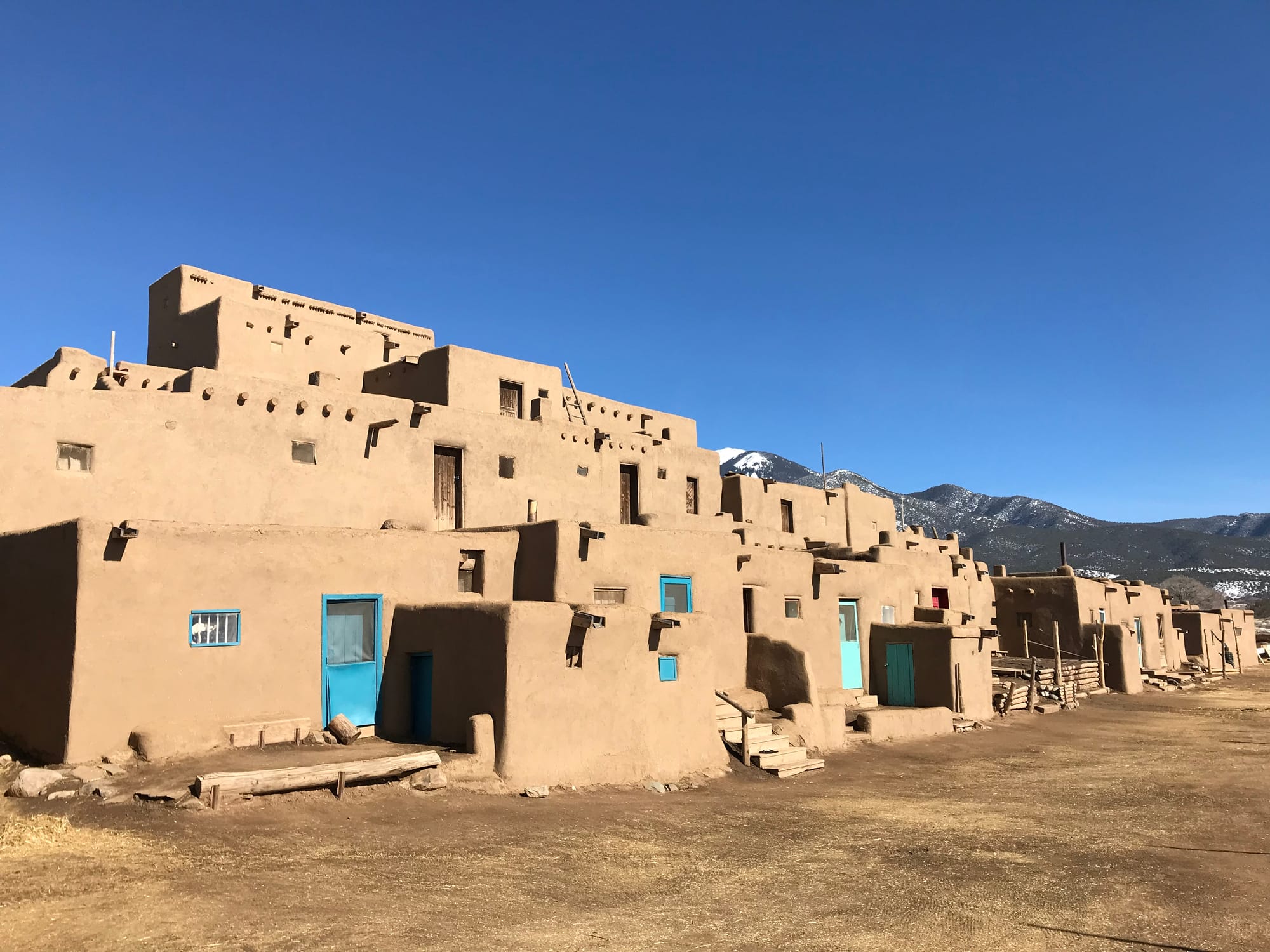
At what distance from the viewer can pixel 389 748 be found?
47.8ft

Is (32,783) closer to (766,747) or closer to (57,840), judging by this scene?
(57,840)

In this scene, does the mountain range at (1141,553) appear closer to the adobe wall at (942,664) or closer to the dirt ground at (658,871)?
the adobe wall at (942,664)

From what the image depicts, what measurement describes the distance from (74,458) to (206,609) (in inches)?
200

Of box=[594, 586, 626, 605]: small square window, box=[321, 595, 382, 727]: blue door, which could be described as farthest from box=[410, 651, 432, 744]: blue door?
box=[594, 586, 626, 605]: small square window

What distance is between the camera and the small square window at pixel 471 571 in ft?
61.0

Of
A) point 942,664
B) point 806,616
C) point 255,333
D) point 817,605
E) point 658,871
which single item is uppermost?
point 255,333

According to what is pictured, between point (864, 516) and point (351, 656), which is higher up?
point (864, 516)

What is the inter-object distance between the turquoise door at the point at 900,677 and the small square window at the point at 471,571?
12.5 metres

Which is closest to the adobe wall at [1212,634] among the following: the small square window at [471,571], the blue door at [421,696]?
the small square window at [471,571]

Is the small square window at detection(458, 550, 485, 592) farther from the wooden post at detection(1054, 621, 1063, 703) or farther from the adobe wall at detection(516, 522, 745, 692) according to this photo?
the wooden post at detection(1054, 621, 1063, 703)

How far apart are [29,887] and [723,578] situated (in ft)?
47.5

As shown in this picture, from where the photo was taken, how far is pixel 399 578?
17.2 meters

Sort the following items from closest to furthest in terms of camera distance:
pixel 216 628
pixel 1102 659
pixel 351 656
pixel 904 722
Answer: pixel 216 628 < pixel 351 656 < pixel 904 722 < pixel 1102 659

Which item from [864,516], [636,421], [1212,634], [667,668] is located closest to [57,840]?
[667,668]
